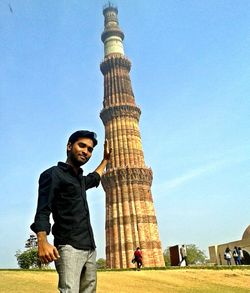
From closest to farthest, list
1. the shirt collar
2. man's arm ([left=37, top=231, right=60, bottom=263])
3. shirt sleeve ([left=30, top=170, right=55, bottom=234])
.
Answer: man's arm ([left=37, top=231, right=60, bottom=263])
shirt sleeve ([left=30, top=170, right=55, bottom=234])
the shirt collar

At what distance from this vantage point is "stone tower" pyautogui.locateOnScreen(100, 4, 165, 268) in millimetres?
32656

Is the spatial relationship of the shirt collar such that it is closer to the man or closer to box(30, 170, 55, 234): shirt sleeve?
the man

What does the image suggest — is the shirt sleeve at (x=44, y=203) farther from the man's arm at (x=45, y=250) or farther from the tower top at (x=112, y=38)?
the tower top at (x=112, y=38)

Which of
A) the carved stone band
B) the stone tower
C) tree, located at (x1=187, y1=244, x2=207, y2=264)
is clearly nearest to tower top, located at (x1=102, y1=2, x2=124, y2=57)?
the stone tower

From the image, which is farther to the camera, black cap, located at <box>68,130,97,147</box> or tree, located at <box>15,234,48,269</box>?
tree, located at <box>15,234,48,269</box>

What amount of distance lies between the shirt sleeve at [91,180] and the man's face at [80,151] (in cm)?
27

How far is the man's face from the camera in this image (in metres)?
3.12

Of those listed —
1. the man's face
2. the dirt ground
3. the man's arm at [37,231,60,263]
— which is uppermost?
the man's face

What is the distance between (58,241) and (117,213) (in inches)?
1256

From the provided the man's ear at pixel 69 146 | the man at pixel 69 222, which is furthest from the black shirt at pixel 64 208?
the man's ear at pixel 69 146

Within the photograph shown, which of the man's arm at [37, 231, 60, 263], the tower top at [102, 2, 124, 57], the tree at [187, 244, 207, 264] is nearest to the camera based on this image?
the man's arm at [37, 231, 60, 263]

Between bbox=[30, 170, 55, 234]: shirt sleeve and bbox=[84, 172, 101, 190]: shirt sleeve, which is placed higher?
bbox=[84, 172, 101, 190]: shirt sleeve

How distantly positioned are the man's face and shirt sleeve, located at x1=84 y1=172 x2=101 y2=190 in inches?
10.6

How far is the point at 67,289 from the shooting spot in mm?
Result: 2611
